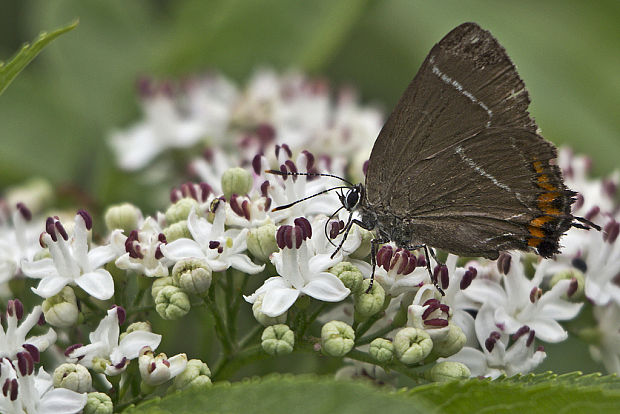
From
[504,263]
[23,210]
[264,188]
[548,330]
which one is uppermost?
[23,210]

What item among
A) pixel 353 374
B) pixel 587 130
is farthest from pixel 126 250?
pixel 587 130

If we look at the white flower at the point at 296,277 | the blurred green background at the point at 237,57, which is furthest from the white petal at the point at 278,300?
the blurred green background at the point at 237,57

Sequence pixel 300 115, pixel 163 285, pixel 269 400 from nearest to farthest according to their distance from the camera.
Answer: pixel 269 400
pixel 163 285
pixel 300 115

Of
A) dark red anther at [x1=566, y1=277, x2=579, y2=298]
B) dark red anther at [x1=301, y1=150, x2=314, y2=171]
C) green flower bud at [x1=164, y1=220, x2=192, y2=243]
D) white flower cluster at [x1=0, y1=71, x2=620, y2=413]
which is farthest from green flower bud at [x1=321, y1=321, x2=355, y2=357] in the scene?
dark red anther at [x1=566, y1=277, x2=579, y2=298]

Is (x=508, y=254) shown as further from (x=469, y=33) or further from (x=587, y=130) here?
(x=587, y=130)

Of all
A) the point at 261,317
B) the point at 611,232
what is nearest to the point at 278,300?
the point at 261,317

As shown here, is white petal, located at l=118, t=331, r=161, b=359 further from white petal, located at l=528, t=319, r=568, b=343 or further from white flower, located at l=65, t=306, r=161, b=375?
white petal, located at l=528, t=319, r=568, b=343

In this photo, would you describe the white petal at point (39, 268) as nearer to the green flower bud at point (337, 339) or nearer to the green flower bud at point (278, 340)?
the green flower bud at point (278, 340)

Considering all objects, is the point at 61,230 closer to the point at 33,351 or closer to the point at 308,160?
the point at 33,351
